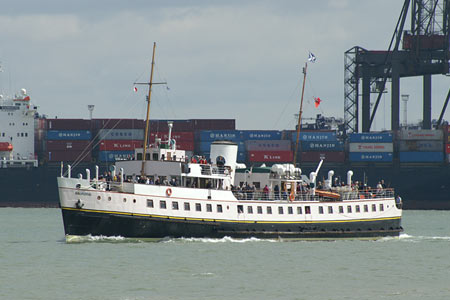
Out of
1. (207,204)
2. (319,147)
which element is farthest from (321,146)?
(207,204)

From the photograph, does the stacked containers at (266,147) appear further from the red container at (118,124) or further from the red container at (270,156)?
the red container at (118,124)

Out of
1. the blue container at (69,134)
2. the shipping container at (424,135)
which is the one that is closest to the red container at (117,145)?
the blue container at (69,134)

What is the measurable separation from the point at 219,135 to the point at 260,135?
5248 mm

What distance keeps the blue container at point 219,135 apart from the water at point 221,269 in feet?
171

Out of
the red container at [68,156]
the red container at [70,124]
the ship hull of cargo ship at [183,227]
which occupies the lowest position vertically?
the ship hull of cargo ship at [183,227]

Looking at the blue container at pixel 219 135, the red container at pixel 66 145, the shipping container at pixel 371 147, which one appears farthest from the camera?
the shipping container at pixel 371 147

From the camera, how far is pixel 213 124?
4336 inches

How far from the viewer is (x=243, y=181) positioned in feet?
187

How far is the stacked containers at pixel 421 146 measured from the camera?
109 meters

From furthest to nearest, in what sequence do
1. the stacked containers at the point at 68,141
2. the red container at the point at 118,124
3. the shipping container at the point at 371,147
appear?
the shipping container at the point at 371,147 < the red container at the point at 118,124 < the stacked containers at the point at 68,141

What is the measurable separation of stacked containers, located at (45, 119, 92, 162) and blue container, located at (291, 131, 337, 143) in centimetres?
2444

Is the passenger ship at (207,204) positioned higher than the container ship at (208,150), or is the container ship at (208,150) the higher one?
the container ship at (208,150)

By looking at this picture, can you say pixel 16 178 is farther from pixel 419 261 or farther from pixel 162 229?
pixel 419 261

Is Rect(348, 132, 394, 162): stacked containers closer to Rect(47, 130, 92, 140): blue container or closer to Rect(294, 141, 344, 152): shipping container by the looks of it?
Rect(294, 141, 344, 152): shipping container
